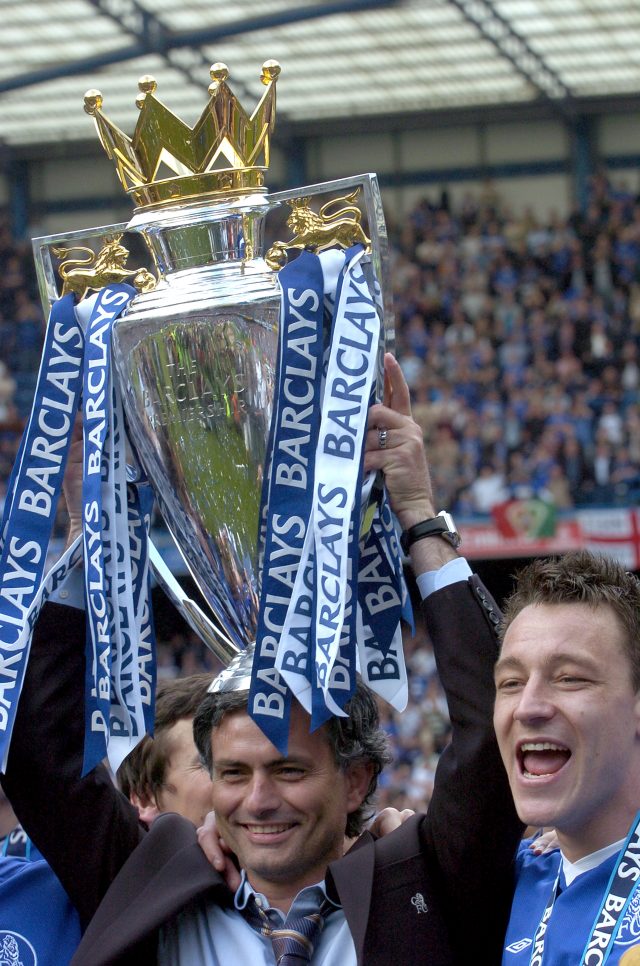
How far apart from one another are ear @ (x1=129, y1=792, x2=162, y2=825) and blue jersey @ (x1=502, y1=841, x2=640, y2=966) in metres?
1.00

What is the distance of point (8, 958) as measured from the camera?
8.21ft

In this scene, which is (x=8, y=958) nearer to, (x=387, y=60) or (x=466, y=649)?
(x=466, y=649)

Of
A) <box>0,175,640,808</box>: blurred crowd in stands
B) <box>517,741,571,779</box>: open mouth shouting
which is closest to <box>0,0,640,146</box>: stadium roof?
<box>0,175,640,808</box>: blurred crowd in stands

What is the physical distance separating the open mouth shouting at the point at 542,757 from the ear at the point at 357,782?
50 cm

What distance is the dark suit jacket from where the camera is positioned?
2.32m

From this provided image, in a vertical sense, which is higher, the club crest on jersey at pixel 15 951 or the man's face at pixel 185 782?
the man's face at pixel 185 782

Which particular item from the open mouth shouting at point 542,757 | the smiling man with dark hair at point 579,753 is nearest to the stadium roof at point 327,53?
the smiling man with dark hair at point 579,753

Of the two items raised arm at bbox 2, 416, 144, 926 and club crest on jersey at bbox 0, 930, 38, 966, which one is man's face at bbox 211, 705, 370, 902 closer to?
raised arm at bbox 2, 416, 144, 926

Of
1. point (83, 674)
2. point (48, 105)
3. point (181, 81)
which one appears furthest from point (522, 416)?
point (83, 674)

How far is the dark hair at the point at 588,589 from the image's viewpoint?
83.1 inches

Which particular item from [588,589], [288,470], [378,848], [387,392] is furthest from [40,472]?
[588,589]

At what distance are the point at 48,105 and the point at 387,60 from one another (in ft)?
13.4

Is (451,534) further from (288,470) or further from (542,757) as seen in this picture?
(542,757)

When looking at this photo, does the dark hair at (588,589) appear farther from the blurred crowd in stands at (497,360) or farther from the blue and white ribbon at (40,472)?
the blurred crowd in stands at (497,360)
